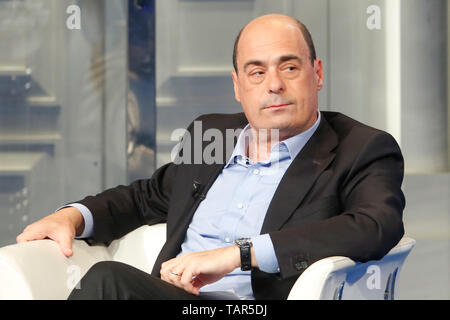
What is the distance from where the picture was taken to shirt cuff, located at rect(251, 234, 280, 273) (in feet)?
5.06

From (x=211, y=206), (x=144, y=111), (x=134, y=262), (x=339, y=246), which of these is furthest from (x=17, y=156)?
(x=339, y=246)

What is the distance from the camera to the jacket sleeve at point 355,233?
1.53m

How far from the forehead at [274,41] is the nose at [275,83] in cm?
6

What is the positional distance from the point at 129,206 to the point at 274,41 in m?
0.71

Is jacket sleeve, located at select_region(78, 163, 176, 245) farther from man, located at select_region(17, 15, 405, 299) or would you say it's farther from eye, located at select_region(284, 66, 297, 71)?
eye, located at select_region(284, 66, 297, 71)

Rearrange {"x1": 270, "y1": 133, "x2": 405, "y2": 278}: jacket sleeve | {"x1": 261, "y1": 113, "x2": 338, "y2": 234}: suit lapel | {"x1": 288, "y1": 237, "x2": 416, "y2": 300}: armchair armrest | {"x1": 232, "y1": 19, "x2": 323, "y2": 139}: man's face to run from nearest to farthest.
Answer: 1. {"x1": 288, "y1": 237, "x2": 416, "y2": 300}: armchair armrest
2. {"x1": 270, "y1": 133, "x2": 405, "y2": 278}: jacket sleeve
3. {"x1": 261, "y1": 113, "x2": 338, "y2": 234}: suit lapel
4. {"x1": 232, "y1": 19, "x2": 323, "y2": 139}: man's face

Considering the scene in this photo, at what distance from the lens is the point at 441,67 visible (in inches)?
111

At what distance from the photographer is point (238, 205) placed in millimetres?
1837

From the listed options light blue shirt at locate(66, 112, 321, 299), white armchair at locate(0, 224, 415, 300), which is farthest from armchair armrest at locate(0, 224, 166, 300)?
light blue shirt at locate(66, 112, 321, 299)

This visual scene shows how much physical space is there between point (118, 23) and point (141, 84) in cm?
30

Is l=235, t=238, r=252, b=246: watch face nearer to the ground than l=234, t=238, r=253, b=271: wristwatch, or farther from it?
farther from it

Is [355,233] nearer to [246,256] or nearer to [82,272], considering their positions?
[246,256]

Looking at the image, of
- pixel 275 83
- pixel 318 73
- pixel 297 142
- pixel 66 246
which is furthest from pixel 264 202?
pixel 66 246

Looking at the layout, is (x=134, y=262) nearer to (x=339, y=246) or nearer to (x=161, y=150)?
(x=339, y=246)
